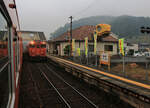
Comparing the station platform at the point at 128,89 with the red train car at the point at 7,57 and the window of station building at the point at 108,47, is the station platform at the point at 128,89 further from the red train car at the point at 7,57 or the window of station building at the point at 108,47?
the window of station building at the point at 108,47

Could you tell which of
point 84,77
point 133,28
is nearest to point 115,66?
point 84,77

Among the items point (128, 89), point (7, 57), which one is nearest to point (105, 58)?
point (128, 89)

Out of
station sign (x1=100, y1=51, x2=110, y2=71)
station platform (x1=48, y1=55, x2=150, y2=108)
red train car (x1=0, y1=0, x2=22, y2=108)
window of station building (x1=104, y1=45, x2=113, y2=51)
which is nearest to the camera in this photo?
red train car (x1=0, y1=0, x2=22, y2=108)

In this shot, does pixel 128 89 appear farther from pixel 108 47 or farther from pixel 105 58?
pixel 108 47

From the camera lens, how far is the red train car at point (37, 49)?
57.3 feet

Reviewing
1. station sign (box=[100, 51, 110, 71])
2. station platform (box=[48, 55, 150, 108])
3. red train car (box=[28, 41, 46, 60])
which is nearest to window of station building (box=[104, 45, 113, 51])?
red train car (box=[28, 41, 46, 60])

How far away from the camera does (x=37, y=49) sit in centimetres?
1764

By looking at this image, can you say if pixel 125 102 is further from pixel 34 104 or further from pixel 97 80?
pixel 34 104

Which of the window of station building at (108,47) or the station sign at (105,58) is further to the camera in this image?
the window of station building at (108,47)

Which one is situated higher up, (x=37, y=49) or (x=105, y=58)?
(x=37, y=49)

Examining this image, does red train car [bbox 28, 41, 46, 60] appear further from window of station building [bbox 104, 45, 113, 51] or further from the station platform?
window of station building [bbox 104, 45, 113, 51]

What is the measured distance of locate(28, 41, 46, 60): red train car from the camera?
17453mm

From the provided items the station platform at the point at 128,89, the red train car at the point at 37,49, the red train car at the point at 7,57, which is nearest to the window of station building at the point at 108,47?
the red train car at the point at 37,49

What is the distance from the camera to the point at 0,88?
1.66 m
